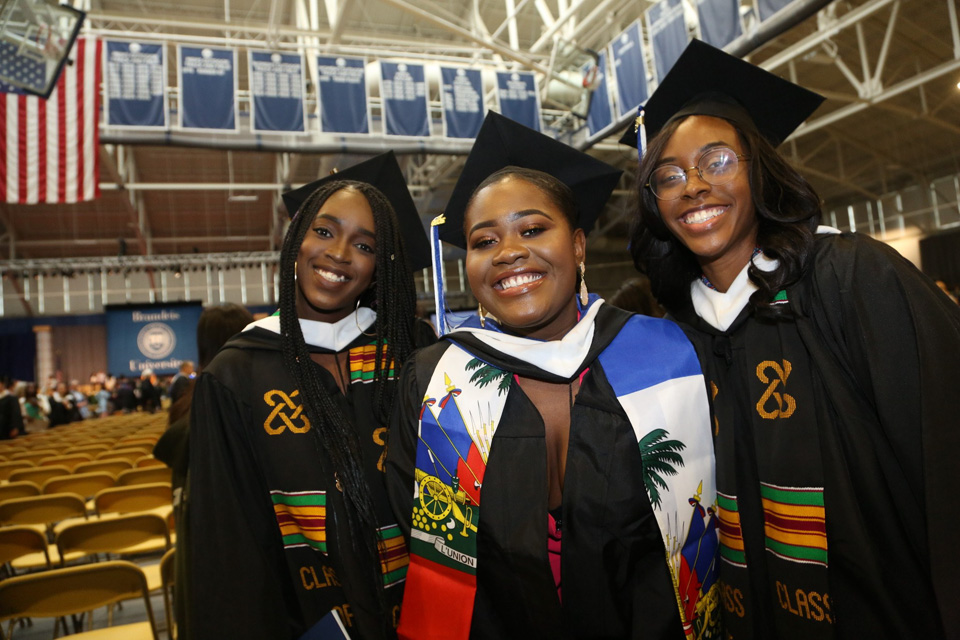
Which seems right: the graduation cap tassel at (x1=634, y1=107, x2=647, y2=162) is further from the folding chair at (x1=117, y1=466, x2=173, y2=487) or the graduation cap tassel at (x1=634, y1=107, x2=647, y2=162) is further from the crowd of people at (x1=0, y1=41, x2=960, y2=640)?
the folding chair at (x1=117, y1=466, x2=173, y2=487)

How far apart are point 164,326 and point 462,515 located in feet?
62.9

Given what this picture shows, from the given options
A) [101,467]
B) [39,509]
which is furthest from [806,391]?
[101,467]

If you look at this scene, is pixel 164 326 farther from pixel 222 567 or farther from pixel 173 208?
pixel 222 567

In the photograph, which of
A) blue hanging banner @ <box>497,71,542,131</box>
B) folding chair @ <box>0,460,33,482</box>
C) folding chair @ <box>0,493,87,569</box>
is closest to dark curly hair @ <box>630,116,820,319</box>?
folding chair @ <box>0,493,87,569</box>

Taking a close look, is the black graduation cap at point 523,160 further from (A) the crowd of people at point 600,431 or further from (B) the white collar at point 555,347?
(B) the white collar at point 555,347

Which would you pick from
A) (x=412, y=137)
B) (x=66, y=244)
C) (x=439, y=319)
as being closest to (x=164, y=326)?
(x=66, y=244)

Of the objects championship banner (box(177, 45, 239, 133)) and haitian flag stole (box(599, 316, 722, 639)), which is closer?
haitian flag stole (box(599, 316, 722, 639))

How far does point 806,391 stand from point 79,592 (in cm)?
289

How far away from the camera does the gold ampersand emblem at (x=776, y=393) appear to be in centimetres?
138

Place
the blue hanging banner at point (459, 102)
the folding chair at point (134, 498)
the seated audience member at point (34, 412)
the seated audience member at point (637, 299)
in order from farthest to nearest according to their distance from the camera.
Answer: the seated audience member at point (34, 412) < the blue hanging banner at point (459, 102) < the folding chair at point (134, 498) < the seated audience member at point (637, 299)

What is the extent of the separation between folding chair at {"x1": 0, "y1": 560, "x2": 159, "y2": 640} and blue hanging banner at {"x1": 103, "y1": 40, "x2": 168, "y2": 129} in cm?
717

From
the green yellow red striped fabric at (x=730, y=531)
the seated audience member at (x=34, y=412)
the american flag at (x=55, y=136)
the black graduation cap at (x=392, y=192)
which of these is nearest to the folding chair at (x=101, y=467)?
the american flag at (x=55, y=136)

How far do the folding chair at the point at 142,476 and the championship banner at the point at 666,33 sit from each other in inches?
277

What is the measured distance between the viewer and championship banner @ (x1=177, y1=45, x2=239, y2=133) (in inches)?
319
